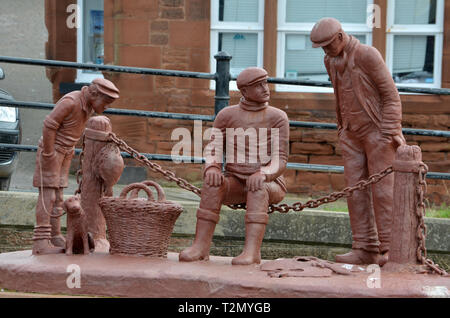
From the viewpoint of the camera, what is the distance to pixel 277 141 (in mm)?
5742

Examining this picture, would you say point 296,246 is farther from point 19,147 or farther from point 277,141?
point 19,147

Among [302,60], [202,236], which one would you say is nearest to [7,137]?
[302,60]

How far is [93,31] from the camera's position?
1233cm

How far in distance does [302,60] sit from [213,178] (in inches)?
206

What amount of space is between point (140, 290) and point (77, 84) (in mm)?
6539

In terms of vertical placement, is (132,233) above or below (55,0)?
below

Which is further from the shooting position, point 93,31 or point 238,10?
point 93,31

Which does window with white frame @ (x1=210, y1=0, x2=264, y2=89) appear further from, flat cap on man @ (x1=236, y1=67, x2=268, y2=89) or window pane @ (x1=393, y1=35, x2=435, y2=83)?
flat cap on man @ (x1=236, y1=67, x2=268, y2=89)

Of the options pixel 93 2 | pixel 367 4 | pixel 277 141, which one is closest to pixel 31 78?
pixel 93 2

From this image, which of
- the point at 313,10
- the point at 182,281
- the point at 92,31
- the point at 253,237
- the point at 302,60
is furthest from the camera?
the point at 92,31

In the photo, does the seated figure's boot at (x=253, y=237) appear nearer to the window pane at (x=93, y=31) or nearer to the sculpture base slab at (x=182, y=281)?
the sculpture base slab at (x=182, y=281)

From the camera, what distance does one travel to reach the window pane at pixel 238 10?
10.5 m

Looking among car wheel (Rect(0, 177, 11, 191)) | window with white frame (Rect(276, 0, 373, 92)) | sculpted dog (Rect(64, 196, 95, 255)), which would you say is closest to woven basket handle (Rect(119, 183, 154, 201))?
sculpted dog (Rect(64, 196, 95, 255))

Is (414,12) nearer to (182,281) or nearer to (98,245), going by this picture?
(98,245)
